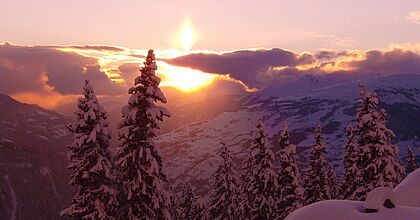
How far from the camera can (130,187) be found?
21.5 meters

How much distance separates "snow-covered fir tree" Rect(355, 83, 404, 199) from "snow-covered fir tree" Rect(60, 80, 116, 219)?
1546 cm

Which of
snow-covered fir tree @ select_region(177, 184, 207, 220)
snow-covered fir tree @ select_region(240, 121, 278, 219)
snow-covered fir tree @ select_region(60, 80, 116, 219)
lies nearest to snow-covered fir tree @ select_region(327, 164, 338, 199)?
snow-covered fir tree @ select_region(177, 184, 207, 220)

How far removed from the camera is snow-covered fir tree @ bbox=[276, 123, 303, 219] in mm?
33906

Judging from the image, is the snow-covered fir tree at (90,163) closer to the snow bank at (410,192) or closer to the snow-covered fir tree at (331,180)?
the snow bank at (410,192)

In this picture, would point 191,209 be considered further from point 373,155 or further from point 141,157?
point 141,157

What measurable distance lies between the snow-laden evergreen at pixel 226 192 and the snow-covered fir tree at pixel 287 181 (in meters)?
8.19

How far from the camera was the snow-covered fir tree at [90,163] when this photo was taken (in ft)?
72.7

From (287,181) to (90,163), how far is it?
17269mm

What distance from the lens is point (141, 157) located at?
69.9 feet

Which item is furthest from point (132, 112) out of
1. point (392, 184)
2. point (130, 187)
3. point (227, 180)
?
point (227, 180)

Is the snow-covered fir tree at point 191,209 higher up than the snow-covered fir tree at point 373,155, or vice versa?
the snow-covered fir tree at point 373,155

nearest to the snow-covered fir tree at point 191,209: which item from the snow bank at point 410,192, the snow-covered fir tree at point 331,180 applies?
the snow-covered fir tree at point 331,180

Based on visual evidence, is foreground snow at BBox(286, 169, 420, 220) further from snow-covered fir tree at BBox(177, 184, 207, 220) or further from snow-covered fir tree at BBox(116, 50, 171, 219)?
snow-covered fir tree at BBox(177, 184, 207, 220)

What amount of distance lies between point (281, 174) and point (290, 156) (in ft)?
5.25
